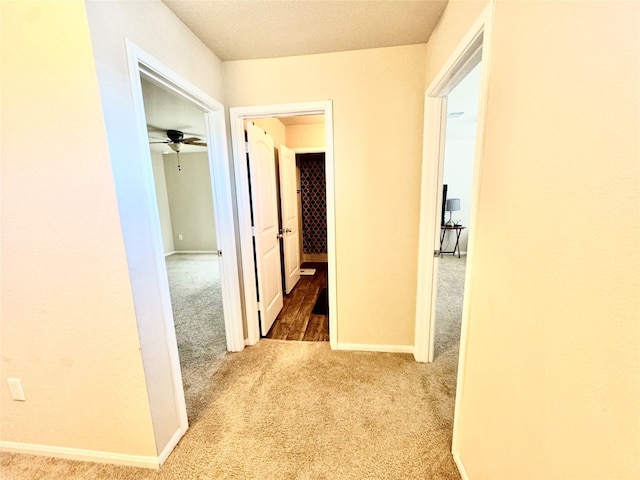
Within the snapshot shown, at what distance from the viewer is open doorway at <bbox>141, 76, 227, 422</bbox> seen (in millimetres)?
A: 2168

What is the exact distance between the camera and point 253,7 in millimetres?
1433

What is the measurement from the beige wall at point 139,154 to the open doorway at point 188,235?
0.50 ft

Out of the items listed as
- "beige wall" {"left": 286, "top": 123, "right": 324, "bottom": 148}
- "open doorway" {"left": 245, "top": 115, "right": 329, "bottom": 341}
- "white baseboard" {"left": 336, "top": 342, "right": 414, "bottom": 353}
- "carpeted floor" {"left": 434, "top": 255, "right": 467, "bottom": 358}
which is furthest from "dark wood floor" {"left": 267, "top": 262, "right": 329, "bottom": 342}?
"beige wall" {"left": 286, "top": 123, "right": 324, "bottom": 148}

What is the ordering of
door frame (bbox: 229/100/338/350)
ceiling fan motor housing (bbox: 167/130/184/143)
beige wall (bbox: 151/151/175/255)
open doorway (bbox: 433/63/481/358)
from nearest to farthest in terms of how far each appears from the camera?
door frame (bbox: 229/100/338/350)
open doorway (bbox: 433/63/481/358)
ceiling fan motor housing (bbox: 167/130/184/143)
beige wall (bbox: 151/151/175/255)

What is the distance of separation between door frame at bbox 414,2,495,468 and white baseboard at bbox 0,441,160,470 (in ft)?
5.16

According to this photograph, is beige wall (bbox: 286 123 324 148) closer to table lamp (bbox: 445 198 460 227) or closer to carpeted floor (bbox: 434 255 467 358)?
carpeted floor (bbox: 434 255 467 358)

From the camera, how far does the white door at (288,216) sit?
333 centimetres

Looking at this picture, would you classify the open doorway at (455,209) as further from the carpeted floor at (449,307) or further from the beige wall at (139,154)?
the beige wall at (139,154)

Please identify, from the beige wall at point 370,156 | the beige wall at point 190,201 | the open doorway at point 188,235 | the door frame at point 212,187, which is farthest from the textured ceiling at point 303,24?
the beige wall at point 190,201

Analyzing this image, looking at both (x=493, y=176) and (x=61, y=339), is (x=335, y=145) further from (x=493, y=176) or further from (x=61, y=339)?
(x=61, y=339)

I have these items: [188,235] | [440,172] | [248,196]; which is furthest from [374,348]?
[188,235]

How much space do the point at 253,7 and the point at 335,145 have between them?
933 millimetres

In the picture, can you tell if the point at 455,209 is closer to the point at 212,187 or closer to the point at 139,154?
the point at 212,187

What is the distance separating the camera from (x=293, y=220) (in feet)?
12.8
